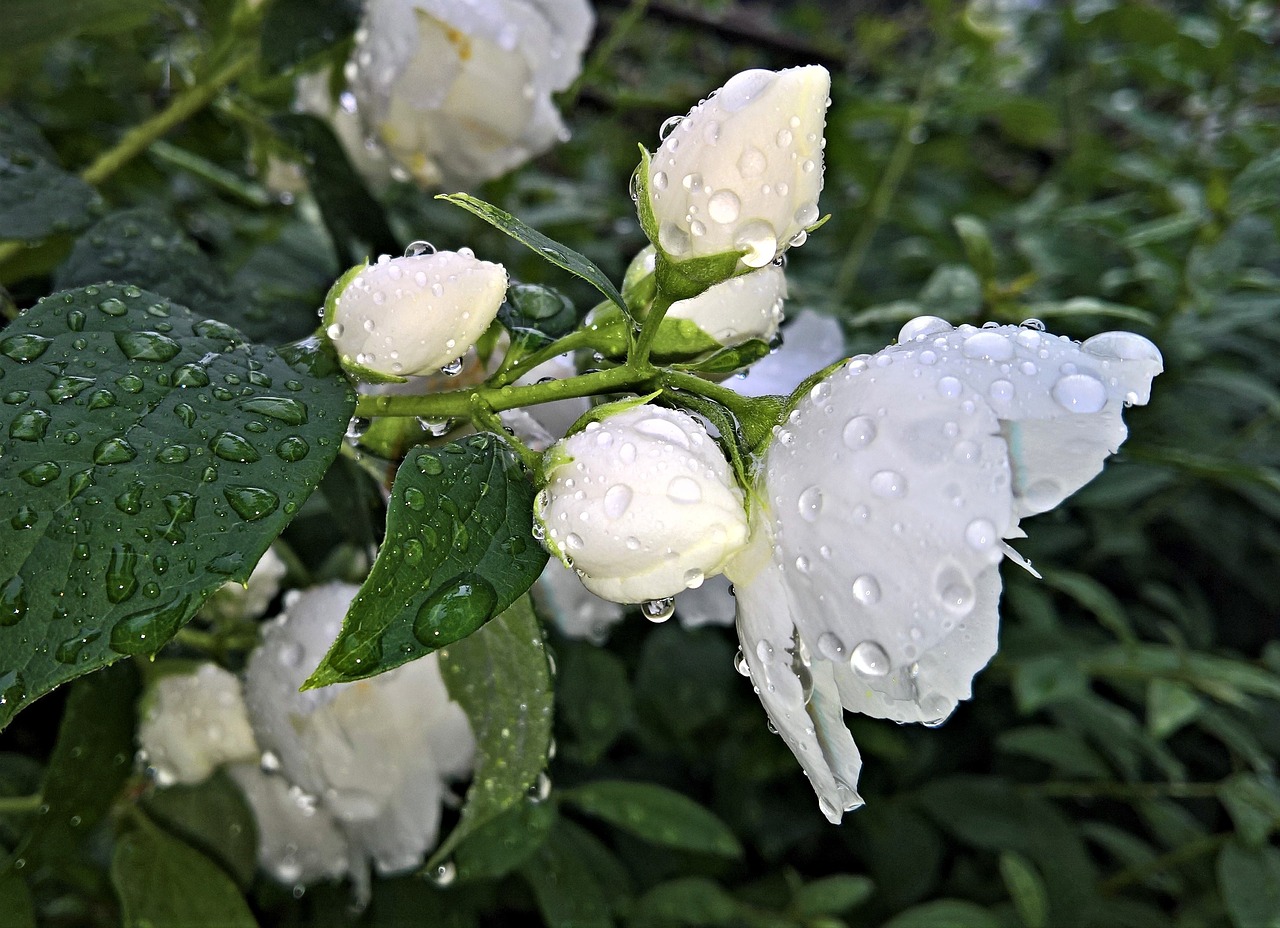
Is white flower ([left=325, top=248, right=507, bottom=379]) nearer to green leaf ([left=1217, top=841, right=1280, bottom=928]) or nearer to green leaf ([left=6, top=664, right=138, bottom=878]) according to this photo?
green leaf ([left=6, top=664, right=138, bottom=878])

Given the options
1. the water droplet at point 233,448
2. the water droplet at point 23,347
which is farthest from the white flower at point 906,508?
the water droplet at point 23,347

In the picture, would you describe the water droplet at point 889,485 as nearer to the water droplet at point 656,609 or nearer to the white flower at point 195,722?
the water droplet at point 656,609

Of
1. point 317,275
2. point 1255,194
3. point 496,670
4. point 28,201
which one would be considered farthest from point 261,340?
point 1255,194

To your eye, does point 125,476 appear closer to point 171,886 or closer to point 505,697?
point 505,697

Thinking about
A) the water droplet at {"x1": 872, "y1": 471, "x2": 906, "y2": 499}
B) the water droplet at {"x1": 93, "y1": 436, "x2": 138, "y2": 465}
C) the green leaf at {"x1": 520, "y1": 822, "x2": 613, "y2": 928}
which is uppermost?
the water droplet at {"x1": 93, "y1": 436, "x2": 138, "y2": 465}

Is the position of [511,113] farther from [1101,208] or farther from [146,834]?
[1101,208]

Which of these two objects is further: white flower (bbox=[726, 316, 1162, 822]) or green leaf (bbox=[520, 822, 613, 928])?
green leaf (bbox=[520, 822, 613, 928])

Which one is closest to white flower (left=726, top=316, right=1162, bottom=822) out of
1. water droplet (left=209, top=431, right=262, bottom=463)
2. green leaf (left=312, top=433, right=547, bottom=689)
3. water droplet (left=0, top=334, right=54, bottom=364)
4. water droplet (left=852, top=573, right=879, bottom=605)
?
water droplet (left=852, top=573, right=879, bottom=605)

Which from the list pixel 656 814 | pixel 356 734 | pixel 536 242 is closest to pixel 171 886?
pixel 356 734
